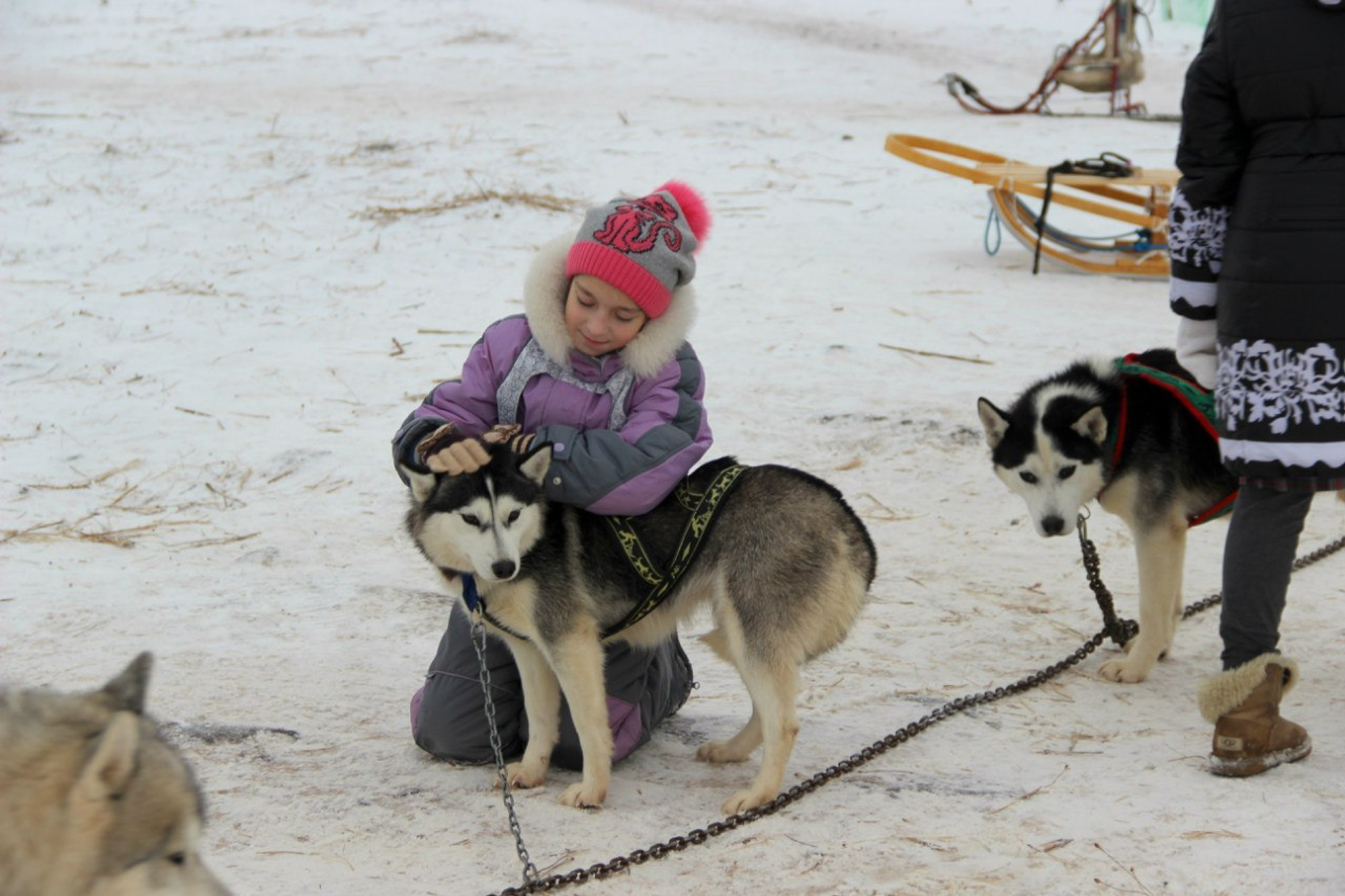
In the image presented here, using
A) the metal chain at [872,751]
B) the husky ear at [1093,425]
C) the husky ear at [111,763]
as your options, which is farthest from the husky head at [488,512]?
the husky ear at [1093,425]

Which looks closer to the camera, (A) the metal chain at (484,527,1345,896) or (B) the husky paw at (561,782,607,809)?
(A) the metal chain at (484,527,1345,896)

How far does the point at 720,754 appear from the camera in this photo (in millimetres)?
3738

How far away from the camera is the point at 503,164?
10.9m

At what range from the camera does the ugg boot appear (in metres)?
3.33

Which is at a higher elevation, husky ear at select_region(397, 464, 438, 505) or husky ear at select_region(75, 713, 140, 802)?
husky ear at select_region(75, 713, 140, 802)

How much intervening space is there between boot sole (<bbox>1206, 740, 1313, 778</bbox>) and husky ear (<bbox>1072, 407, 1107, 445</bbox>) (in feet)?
3.86

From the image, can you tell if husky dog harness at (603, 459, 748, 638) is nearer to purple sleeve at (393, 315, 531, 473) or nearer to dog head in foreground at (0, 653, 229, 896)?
purple sleeve at (393, 315, 531, 473)

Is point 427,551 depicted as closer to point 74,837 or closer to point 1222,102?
point 74,837

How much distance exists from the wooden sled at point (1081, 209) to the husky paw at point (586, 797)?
6.80 metres

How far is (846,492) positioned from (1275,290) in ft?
9.35

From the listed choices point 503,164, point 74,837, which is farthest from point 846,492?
point 503,164

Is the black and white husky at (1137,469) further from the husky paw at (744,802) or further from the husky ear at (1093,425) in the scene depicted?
the husky paw at (744,802)

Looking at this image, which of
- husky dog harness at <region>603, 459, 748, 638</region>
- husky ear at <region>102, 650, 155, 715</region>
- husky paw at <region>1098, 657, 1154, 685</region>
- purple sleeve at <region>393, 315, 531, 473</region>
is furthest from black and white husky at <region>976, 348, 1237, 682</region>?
husky ear at <region>102, 650, 155, 715</region>

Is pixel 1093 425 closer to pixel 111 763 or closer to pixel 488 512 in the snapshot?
pixel 488 512
